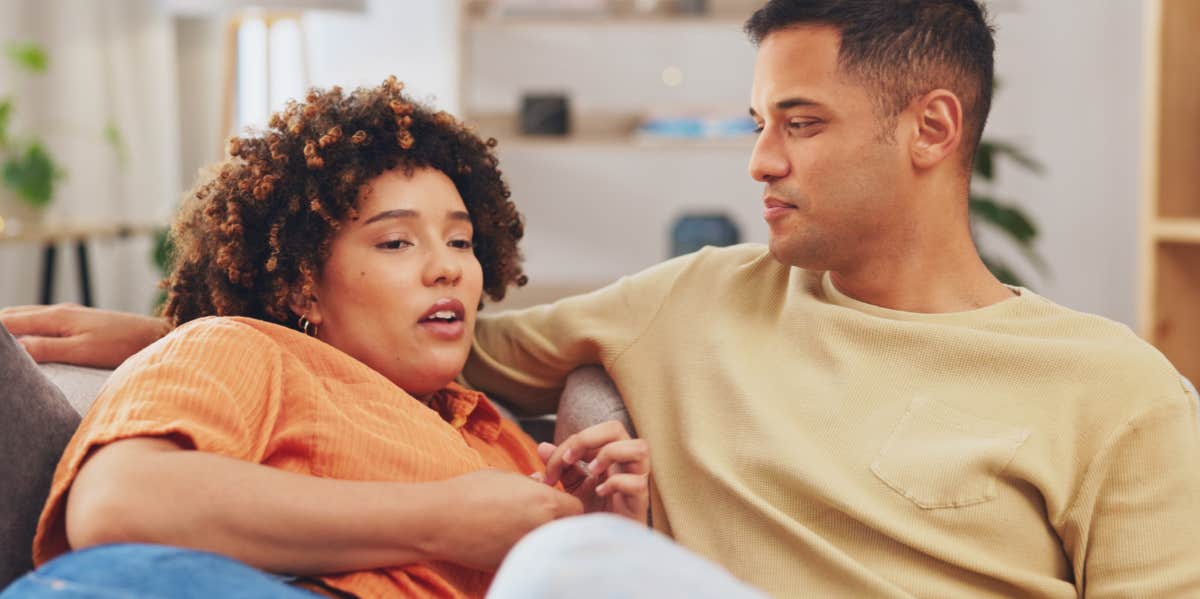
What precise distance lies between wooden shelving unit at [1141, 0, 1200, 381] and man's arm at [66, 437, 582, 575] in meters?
2.90

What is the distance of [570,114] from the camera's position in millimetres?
5008

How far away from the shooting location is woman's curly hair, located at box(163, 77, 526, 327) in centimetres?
133

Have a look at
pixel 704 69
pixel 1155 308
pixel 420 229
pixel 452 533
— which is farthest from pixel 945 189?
pixel 704 69

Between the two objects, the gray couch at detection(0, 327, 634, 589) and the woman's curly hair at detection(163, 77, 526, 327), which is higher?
the woman's curly hair at detection(163, 77, 526, 327)

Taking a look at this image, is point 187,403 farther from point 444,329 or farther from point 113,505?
point 444,329

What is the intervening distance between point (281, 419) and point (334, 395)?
7 centimetres

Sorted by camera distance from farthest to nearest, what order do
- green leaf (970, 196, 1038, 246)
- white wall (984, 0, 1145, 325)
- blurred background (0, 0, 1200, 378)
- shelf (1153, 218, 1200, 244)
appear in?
1. white wall (984, 0, 1145, 325)
2. blurred background (0, 0, 1200, 378)
3. green leaf (970, 196, 1038, 246)
4. shelf (1153, 218, 1200, 244)

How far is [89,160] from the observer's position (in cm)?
467

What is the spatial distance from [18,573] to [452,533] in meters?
0.41

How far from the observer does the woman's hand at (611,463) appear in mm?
1217

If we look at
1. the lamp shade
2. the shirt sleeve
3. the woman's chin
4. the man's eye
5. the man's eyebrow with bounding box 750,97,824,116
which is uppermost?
the lamp shade

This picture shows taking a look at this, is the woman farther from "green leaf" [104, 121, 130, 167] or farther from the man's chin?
"green leaf" [104, 121, 130, 167]

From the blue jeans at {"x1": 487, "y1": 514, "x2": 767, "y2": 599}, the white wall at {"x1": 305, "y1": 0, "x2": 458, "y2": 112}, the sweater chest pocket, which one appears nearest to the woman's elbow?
the blue jeans at {"x1": 487, "y1": 514, "x2": 767, "y2": 599}

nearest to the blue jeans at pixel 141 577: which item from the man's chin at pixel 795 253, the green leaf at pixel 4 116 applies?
the man's chin at pixel 795 253
